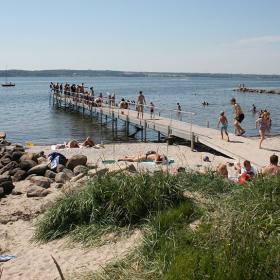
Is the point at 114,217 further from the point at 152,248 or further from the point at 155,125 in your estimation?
the point at 155,125

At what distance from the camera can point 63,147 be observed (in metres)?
20.4

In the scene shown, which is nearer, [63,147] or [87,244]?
[87,244]

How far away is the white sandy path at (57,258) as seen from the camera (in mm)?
6613

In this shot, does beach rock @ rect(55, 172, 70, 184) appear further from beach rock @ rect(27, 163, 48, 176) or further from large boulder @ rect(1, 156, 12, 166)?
large boulder @ rect(1, 156, 12, 166)

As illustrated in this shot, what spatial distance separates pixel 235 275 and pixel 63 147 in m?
16.3

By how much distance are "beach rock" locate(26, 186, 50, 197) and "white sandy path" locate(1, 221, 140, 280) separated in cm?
330

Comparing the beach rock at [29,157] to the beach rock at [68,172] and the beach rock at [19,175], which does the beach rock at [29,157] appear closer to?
the beach rock at [19,175]

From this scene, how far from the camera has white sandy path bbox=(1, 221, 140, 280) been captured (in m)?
6.61

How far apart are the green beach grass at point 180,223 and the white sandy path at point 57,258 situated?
0.87 ft

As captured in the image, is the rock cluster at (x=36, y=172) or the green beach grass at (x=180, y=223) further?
the rock cluster at (x=36, y=172)

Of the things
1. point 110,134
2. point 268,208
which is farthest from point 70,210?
point 110,134

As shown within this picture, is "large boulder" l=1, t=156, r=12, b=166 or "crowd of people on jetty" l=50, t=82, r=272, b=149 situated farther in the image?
"crowd of people on jetty" l=50, t=82, r=272, b=149

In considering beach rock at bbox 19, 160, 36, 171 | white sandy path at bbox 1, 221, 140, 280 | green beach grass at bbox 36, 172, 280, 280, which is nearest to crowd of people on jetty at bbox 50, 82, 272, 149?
beach rock at bbox 19, 160, 36, 171

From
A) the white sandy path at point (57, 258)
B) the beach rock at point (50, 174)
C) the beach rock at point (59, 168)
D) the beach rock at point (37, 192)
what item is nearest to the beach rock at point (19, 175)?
the beach rock at point (50, 174)
